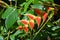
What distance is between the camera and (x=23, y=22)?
99cm

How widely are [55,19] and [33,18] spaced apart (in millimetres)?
272

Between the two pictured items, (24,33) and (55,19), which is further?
(55,19)

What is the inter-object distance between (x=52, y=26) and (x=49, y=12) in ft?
0.29

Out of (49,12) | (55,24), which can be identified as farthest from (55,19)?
(49,12)

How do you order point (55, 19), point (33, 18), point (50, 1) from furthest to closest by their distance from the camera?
1. point (55, 19)
2. point (50, 1)
3. point (33, 18)

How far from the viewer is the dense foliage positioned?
95cm

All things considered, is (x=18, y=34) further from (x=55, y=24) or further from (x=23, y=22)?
(x=55, y=24)

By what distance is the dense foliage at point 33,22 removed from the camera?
0.95m

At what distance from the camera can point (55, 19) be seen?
119 centimetres

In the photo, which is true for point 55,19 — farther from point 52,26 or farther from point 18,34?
point 18,34

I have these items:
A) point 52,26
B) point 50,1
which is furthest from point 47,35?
point 50,1

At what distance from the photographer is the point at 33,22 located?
954 mm

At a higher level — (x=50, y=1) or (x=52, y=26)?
(x=50, y=1)

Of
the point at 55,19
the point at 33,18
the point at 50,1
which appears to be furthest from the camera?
the point at 55,19
